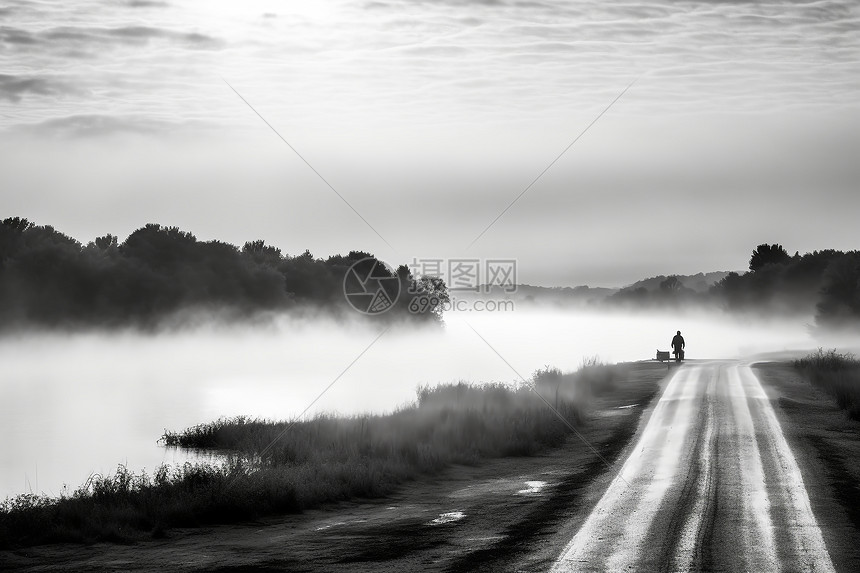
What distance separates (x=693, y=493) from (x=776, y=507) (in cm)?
153

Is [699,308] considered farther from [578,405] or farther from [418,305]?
[578,405]

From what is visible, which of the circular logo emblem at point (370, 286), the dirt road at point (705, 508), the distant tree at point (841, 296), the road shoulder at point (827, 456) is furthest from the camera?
the circular logo emblem at point (370, 286)

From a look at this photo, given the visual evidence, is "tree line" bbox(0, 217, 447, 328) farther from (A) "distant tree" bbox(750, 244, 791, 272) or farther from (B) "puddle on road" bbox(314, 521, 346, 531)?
(B) "puddle on road" bbox(314, 521, 346, 531)

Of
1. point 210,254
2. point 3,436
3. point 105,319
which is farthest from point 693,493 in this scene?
point 210,254

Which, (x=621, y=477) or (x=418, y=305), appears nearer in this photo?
(x=621, y=477)

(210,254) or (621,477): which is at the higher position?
(210,254)

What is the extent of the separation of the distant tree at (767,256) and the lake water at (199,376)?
15.9 meters

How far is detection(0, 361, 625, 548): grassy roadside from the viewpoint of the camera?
45.8 ft

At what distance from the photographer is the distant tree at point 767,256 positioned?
15038 cm

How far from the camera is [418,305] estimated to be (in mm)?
133125

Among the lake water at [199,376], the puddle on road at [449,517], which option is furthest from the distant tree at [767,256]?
the puddle on road at [449,517]

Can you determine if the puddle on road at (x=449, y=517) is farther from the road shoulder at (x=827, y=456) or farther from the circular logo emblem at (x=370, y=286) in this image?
the circular logo emblem at (x=370, y=286)

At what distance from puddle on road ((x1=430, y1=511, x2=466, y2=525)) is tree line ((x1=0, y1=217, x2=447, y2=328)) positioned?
76.5 metres

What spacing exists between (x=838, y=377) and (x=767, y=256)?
126m
